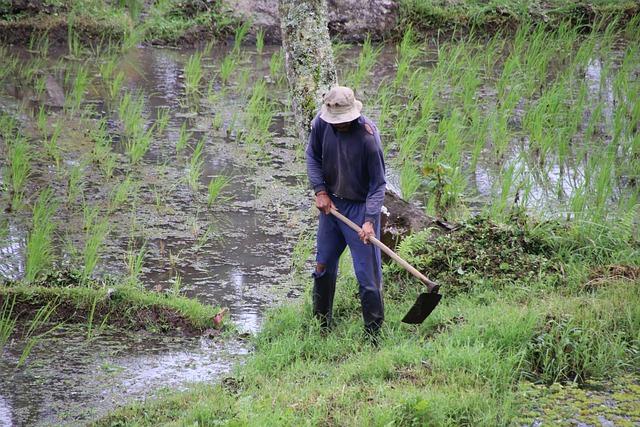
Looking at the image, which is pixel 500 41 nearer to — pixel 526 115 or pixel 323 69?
pixel 526 115

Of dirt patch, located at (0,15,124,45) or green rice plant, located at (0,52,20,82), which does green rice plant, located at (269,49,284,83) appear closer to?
dirt patch, located at (0,15,124,45)

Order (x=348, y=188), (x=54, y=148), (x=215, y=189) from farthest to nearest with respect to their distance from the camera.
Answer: (x=54, y=148)
(x=215, y=189)
(x=348, y=188)

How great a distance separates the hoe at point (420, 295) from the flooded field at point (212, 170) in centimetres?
104

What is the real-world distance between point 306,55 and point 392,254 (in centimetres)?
231

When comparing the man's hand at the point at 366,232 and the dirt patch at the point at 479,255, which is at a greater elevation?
the man's hand at the point at 366,232

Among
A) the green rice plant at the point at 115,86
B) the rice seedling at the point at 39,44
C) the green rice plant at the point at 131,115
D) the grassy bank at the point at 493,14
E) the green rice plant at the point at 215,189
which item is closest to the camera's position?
the green rice plant at the point at 215,189

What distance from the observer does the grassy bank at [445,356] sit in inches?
153

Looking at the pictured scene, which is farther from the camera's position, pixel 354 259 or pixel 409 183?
pixel 409 183

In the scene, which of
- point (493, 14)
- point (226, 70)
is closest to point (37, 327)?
point (226, 70)

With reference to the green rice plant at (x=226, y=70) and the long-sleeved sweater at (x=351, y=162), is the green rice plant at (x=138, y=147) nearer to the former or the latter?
the green rice plant at (x=226, y=70)

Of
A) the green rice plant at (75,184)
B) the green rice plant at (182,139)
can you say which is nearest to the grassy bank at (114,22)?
the green rice plant at (182,139)

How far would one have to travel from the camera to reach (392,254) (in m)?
4.65

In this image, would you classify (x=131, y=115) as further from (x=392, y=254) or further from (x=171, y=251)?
(x=392, y=254)

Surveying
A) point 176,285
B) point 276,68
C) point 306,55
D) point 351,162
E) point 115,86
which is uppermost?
point 306,55
